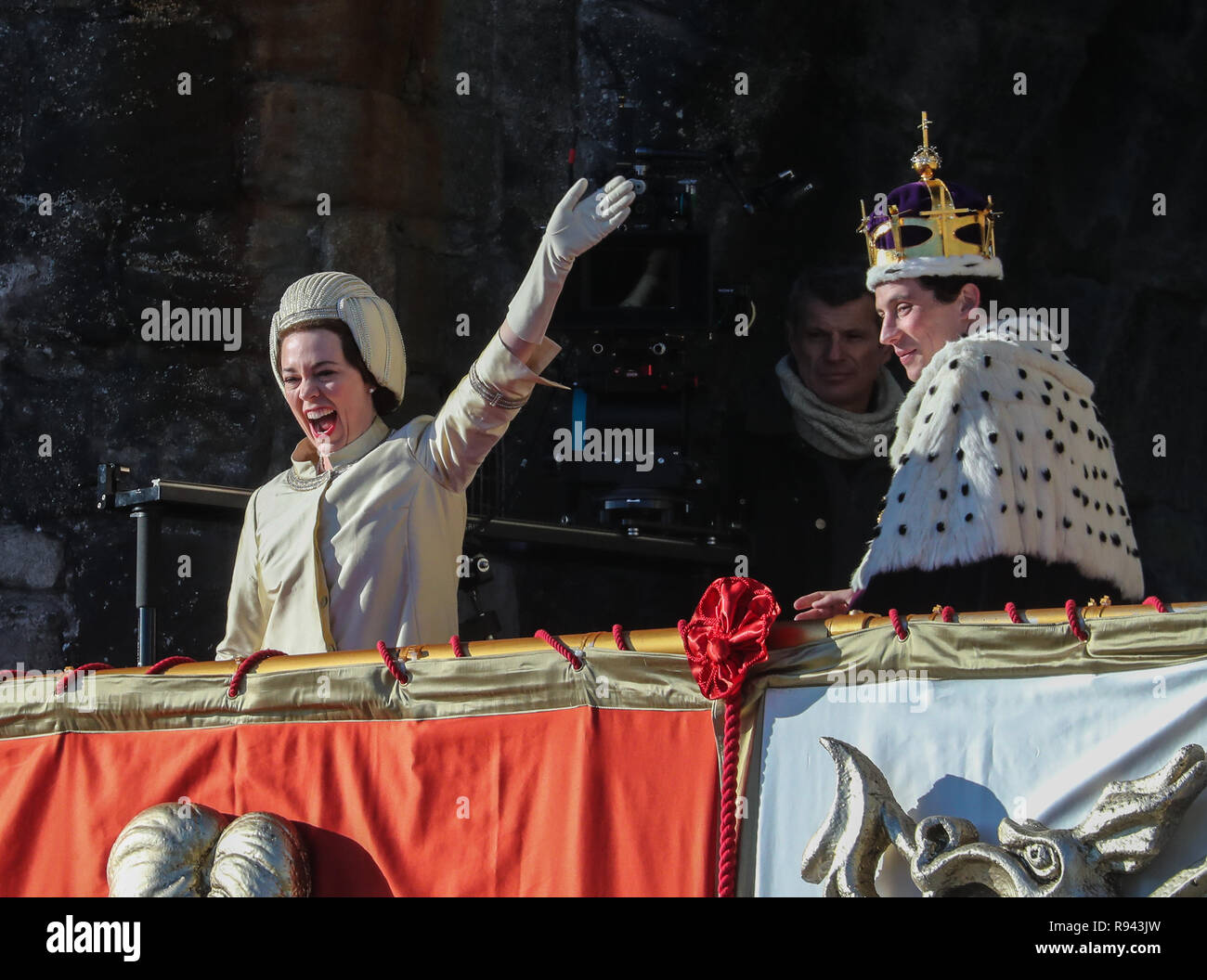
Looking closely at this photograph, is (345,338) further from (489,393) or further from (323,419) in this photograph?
(489,393)

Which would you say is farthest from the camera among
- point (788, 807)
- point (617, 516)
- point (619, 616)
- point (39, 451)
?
point (619, 616)

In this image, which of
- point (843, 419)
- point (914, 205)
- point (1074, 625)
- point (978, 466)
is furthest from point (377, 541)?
point (843, 419)

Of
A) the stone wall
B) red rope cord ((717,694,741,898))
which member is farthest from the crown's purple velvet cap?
the stone wall

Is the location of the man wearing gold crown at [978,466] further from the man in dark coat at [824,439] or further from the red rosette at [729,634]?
the man in dark coat at [824,439]

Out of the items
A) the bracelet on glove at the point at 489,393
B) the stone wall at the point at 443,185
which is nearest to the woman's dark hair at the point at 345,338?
the bracelet on glove at the point at 489,393

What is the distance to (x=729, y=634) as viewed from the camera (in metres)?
2.30

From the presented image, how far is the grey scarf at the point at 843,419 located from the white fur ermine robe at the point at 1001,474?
259cm

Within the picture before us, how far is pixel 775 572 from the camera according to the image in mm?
5836

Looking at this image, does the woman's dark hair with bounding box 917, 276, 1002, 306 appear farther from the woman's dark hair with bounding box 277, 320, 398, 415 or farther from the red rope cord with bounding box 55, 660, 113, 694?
the red rope cord with bounding box 55, 660, 113, 694

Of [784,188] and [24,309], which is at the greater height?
[784,188]
